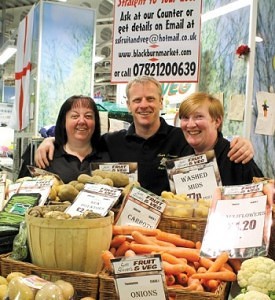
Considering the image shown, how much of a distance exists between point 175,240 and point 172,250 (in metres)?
0.13

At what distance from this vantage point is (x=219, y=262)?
5.73 feet

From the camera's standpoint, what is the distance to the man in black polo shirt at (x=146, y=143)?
3.03 metres

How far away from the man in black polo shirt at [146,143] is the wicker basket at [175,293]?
1351 millimetres

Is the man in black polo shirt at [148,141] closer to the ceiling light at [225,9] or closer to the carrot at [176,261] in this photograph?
the carrot at [176,261]

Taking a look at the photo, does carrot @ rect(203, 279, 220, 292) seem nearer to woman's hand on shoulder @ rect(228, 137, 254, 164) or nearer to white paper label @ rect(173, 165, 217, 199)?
white paper label @ rect(173, 165, 217, 199)

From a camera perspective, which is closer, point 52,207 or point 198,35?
point 52,207

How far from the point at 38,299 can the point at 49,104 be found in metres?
5.15

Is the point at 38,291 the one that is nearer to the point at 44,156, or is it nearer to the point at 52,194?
the point at 52,194

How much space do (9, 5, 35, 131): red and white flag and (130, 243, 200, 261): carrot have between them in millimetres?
5108

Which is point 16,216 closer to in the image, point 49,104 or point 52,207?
point 52,207

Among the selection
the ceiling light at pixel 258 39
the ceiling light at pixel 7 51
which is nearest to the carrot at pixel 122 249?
the ceiling light at pixel 258 39

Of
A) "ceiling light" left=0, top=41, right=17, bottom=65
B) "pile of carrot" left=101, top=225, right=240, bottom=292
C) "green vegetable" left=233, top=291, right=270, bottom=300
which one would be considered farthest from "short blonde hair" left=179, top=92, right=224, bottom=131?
"ceiling light" left=0, top=41, right=17, bottom=65

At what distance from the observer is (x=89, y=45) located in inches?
267

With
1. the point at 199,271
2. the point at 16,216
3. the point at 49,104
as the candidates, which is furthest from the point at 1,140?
the point at 199,271
